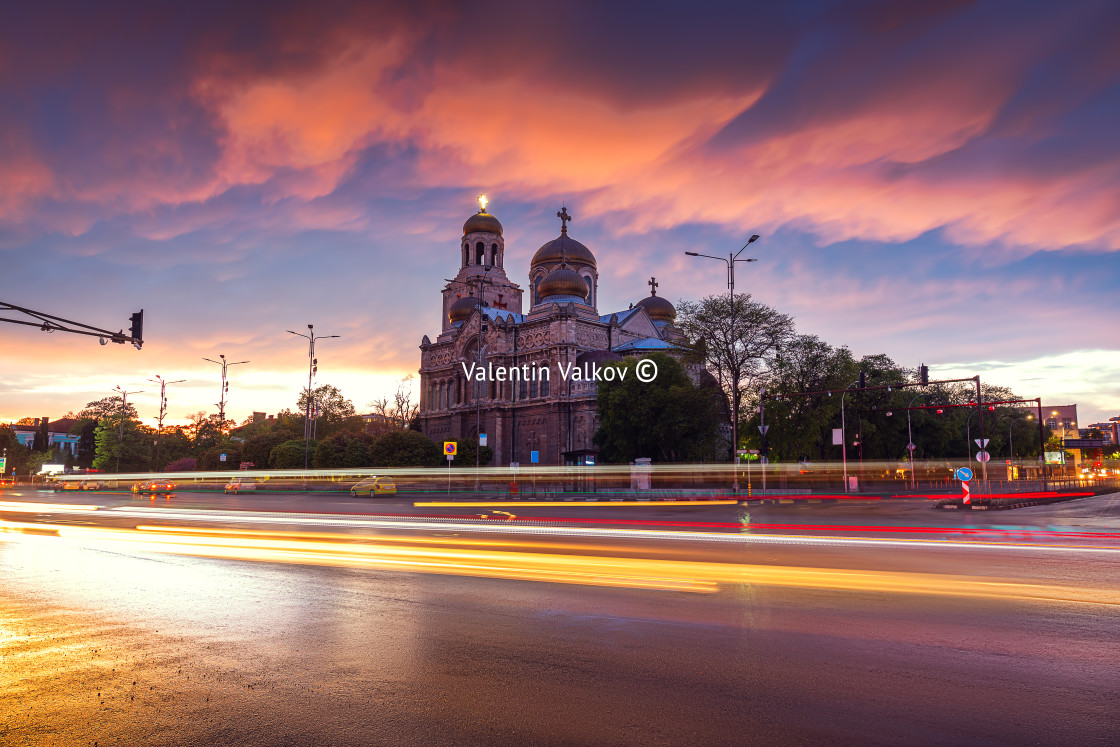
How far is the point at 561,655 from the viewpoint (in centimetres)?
584

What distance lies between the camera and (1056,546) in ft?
44.5

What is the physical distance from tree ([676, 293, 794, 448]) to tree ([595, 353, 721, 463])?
153 inches

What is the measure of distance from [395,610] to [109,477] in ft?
199

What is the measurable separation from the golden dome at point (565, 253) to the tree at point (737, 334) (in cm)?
3677

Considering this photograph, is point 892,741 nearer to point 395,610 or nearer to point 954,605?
point 954,605

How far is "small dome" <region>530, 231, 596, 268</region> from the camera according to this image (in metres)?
80.3

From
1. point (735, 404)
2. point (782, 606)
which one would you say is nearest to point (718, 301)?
point (735, 404)

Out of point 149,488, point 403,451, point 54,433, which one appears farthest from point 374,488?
point 54,433

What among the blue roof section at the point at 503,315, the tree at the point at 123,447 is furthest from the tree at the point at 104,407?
the blue roof section at the point at 503,315

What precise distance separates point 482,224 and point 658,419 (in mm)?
42815

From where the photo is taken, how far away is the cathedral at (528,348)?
6637 cm

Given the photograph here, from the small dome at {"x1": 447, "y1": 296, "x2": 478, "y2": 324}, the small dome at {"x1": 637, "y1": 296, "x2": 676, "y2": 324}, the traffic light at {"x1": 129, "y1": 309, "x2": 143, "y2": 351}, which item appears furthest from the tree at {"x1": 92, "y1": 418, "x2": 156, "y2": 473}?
the traffic light at {"x1": 129, "y1": 309, "x2": 143, "y2": 351}

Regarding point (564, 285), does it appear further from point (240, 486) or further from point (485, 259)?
point (240, 486)

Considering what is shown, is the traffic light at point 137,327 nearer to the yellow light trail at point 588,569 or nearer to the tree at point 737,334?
the yellow light trail at point 588,569
